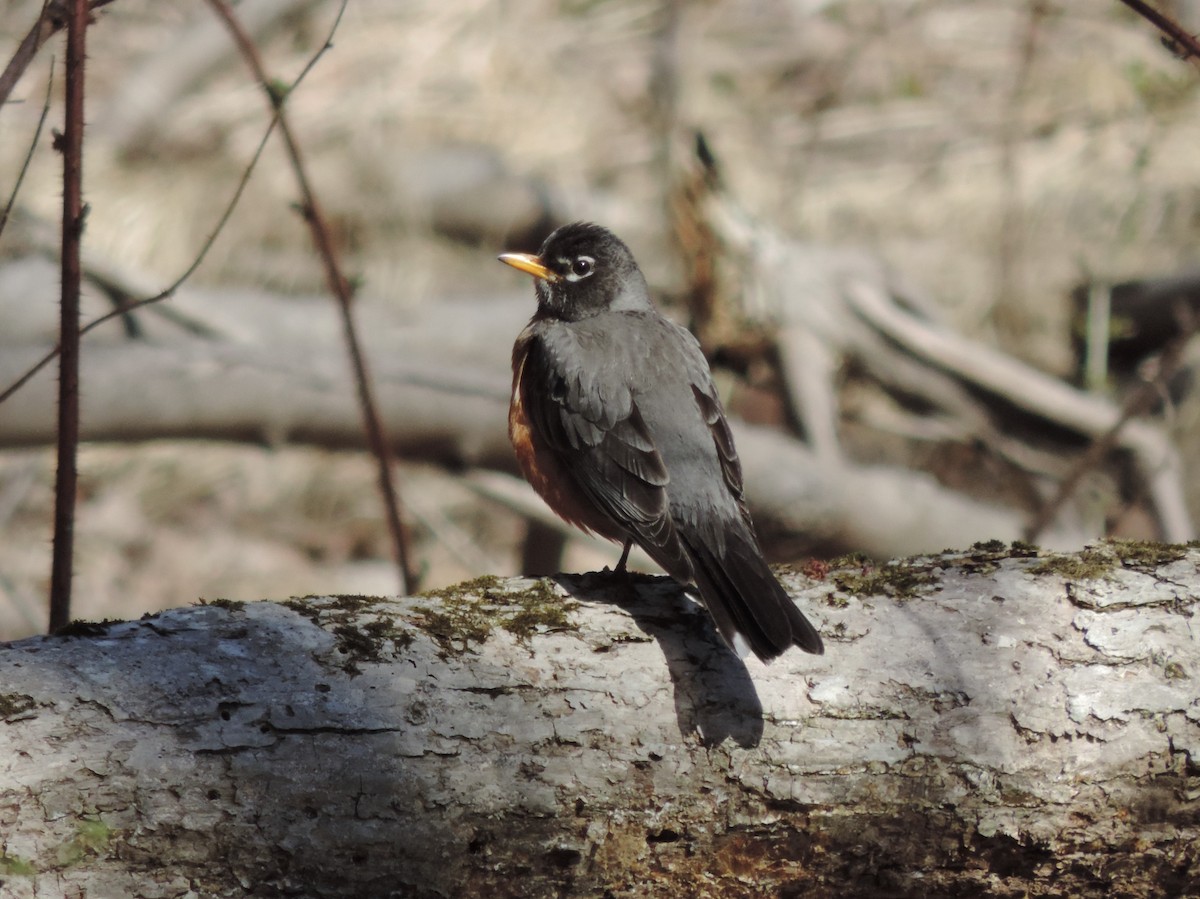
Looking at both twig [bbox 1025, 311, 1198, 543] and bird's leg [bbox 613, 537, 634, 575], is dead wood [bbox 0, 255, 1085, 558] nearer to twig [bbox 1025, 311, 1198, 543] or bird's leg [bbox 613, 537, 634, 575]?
twig [bbox 1025, 311, 1198, 543]

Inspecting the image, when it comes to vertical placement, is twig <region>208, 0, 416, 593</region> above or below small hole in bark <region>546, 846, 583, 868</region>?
above

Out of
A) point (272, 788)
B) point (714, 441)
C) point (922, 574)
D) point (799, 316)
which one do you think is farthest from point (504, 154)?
point (272, 788)

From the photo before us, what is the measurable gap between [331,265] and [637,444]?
947mm

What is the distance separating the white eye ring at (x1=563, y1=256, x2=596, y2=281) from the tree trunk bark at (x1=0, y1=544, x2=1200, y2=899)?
5.82 feet

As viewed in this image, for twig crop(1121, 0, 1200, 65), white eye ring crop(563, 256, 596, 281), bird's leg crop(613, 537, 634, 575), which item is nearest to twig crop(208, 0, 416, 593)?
bird's leg crop(613, 537, 634, 575)

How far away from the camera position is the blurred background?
748cm

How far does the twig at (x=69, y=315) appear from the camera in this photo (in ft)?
8.21

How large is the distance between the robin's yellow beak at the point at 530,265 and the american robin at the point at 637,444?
0.24 meters

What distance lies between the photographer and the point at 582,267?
4.39 m

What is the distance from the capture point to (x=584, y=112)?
9820 millimetres

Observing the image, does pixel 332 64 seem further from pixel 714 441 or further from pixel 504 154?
pixel 714 441

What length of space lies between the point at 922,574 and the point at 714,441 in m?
0.87

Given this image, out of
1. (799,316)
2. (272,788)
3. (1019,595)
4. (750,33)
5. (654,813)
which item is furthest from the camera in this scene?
(750,33)

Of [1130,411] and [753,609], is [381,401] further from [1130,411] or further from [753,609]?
[753,609]
